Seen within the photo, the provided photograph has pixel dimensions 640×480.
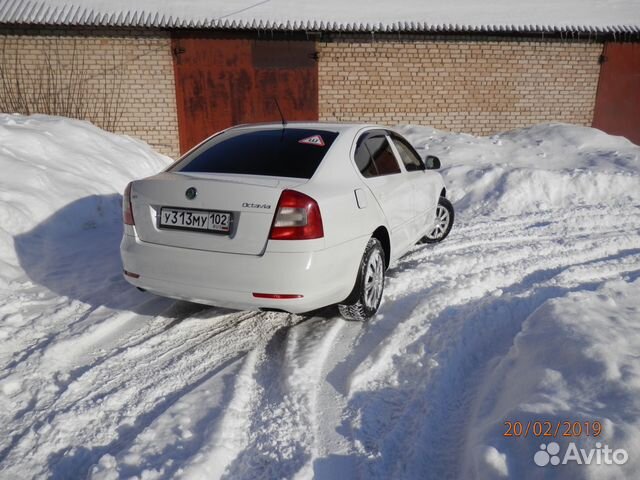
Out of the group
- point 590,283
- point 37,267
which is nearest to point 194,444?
point 37,267

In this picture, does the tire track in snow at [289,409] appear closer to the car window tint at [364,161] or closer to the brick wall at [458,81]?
the car window tint at [364,161]

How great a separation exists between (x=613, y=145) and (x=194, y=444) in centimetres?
Result: 1106

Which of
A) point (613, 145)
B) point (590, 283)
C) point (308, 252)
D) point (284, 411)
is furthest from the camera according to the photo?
point (613, 145)

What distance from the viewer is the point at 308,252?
9.30ft

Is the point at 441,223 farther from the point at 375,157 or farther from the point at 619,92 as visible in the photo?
the point at 619,92

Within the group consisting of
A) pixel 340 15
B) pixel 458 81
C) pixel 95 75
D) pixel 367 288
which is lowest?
pixel 367 288

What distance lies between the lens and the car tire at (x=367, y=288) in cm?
336

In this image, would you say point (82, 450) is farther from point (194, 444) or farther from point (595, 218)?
point (595, 218)

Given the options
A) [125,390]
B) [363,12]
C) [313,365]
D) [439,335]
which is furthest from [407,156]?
[363,12]

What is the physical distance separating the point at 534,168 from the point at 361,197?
5.79m

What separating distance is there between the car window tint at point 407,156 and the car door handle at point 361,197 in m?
1.16

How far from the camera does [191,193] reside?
116 inches
